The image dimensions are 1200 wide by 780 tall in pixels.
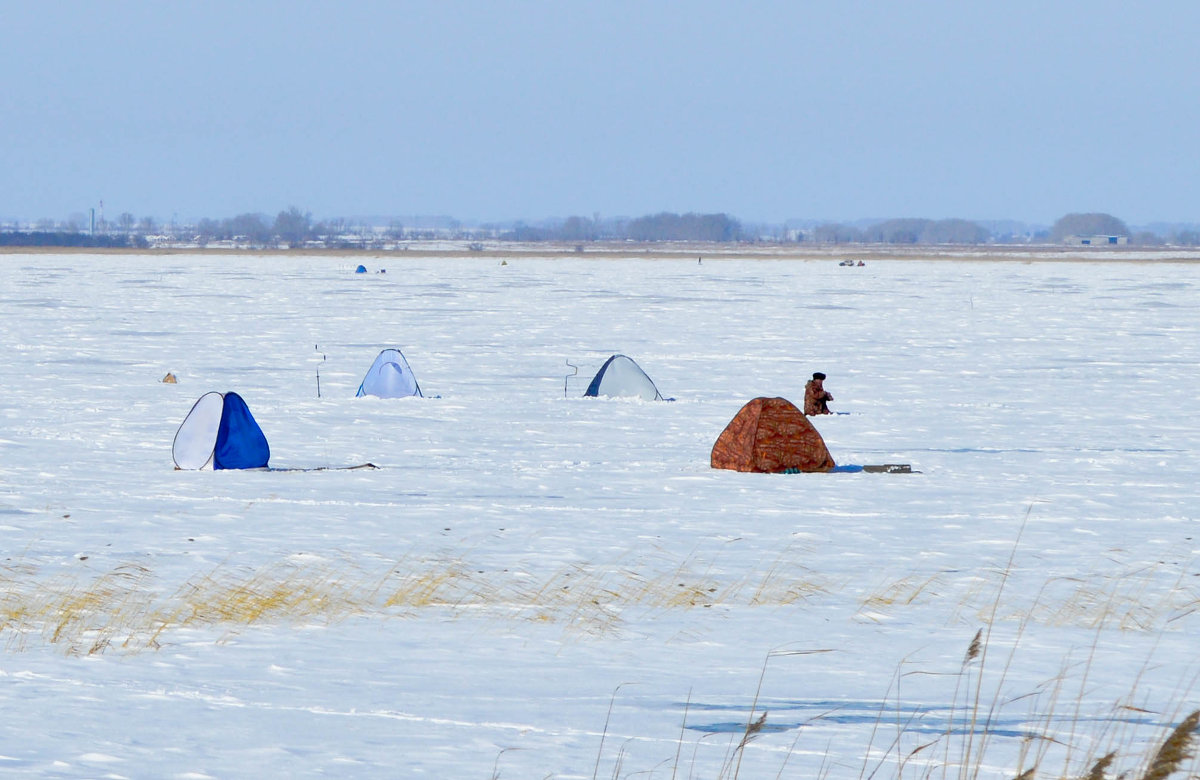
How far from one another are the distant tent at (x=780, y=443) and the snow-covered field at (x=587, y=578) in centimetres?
49

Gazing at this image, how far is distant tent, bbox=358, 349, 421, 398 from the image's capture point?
23484 millimetres

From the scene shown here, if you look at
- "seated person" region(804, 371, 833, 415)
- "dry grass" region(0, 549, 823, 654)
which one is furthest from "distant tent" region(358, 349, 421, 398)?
"dry grass" region(0, 549, 823, 654)

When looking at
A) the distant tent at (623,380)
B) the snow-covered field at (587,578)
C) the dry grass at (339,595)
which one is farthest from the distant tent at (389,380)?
the dry grass at (339,595)

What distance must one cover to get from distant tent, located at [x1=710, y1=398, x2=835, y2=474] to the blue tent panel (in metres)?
5.20

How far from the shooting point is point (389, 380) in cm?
2356

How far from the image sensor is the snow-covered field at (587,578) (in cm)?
603

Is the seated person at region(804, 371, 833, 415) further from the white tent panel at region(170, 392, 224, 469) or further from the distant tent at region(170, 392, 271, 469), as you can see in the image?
the white tent panel at region(170, 392, 224, 469)

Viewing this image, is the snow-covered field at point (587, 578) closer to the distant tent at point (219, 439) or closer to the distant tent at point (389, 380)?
the distant tent at point (219, 439)

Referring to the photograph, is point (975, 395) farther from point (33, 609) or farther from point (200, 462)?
point (33, 609)

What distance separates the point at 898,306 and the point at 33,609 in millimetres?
47032

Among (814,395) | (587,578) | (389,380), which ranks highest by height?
(814,395)

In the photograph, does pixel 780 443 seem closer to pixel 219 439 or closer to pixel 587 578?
pixel 219 439

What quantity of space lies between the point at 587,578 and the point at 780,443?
6121 mm

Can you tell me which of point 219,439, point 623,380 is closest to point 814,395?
point 623,380
